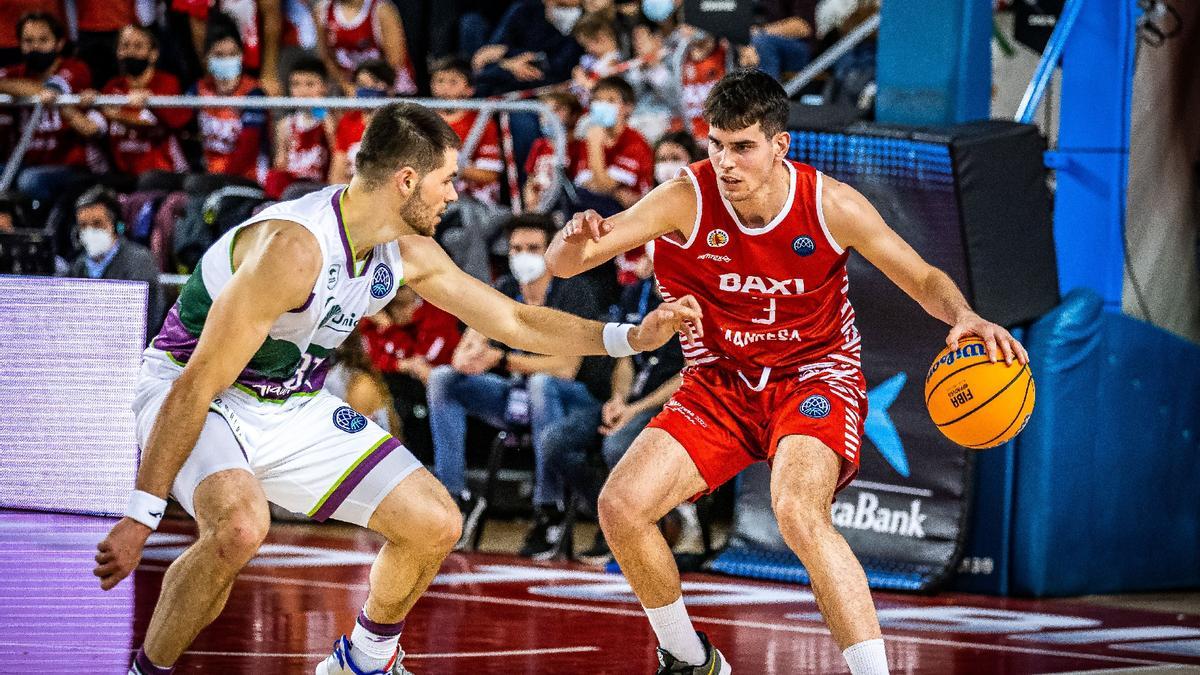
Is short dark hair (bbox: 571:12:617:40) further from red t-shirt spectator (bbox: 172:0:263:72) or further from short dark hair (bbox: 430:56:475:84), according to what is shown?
red t-shirt spectator (bbox: 172:0:263:72)

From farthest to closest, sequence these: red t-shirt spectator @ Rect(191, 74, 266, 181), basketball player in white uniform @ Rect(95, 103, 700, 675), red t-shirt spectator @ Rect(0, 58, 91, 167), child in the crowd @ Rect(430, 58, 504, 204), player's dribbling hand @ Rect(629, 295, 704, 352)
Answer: red t-shirt spectator @ Rect(0, 58, 91, 167)
red t-shirt spectator @ Rect(191, 74, 266, 181)
child in the crowd @ Rect(430, 58, 504, 204)
player's dribbling hand @ Rect(629, 295, 704, 352)
basketball player in white uniform @ Rect(95, 103, 700, 675)

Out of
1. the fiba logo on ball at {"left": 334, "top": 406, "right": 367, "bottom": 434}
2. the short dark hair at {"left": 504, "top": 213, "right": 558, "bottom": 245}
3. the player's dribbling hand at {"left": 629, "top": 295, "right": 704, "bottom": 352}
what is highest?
the player's dribbling hand at {"left": 629, "top": 295, "right": 704, "bottom": 352}

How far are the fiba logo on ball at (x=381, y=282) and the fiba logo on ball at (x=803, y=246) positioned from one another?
1.32 meters

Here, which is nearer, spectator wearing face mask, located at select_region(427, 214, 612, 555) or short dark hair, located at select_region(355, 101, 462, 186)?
short dark hair, located at select_region(355, 101, 462, 186)

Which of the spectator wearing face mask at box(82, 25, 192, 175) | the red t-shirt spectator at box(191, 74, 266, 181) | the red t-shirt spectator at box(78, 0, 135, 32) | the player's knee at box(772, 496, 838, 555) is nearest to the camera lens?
the player's knee at box(772, 496, 838, 555)

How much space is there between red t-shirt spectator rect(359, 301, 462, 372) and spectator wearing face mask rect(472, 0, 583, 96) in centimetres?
233

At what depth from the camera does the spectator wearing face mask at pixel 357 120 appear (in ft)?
37.6

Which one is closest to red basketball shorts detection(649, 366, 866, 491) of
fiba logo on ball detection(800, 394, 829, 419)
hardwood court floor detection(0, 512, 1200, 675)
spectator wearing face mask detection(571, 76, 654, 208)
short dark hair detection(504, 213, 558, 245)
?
fiba logo on ball detection(800, 394, 829, 419)

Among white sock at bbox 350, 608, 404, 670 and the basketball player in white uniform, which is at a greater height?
the basketball player in white uniform

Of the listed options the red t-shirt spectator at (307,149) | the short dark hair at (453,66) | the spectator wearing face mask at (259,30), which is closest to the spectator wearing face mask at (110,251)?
the red t-shirt spectator at (307,149)

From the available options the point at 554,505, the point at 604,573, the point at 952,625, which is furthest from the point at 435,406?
the point at 952,625

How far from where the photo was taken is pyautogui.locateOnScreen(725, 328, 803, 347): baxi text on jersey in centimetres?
585

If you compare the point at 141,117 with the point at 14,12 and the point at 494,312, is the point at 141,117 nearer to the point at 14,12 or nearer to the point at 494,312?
the point at 14,12

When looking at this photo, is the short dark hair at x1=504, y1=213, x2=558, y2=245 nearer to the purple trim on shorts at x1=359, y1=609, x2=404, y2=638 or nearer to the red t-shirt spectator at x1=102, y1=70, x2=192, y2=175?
the red t-shirt spectator at x1=102, y1=70, x2=192, y2=175
